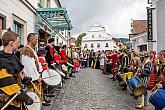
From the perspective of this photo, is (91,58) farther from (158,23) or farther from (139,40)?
(139,40)

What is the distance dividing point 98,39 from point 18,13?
77.9 metres

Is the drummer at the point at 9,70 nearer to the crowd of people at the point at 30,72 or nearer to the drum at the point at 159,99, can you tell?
the crowd of people at the point at 30,72

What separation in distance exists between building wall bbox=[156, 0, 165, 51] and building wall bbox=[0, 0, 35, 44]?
35.3ft

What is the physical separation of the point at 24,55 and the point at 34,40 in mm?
514

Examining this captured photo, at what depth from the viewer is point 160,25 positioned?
22.8 meters

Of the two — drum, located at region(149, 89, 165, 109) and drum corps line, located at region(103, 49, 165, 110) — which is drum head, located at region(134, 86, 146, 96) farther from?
drum, located at region(149, 89, 165, 109)

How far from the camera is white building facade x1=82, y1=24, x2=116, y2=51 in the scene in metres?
90.0

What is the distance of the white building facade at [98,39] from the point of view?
9000cm

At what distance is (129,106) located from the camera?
348 inches

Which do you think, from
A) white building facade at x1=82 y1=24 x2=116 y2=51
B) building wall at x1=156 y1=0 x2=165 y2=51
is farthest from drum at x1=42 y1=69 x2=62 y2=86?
white building facade at x1=82 y1=24 x2=116 y2=51

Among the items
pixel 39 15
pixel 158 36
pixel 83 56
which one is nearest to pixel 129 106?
pixel 39 15

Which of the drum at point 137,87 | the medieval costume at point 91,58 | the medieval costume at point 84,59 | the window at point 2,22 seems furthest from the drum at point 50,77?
the medieval costume at point 91,58

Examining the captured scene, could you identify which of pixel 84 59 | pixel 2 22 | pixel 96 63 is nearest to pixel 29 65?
pixel 2 22

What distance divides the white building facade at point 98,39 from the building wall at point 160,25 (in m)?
66.4
